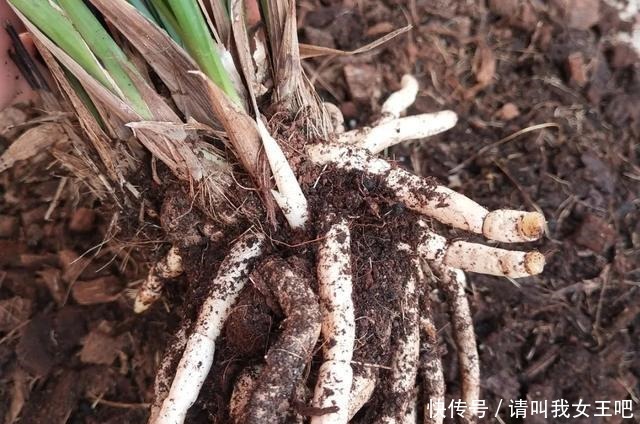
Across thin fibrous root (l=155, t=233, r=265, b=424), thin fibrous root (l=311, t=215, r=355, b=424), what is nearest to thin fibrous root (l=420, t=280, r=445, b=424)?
thin fibrous root (l=311, t=215, r=355, b=424)

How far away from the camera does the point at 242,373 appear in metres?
1.00

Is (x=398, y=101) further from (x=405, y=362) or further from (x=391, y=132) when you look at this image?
(x=405, y=362)

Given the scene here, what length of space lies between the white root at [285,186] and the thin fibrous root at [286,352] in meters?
0.10

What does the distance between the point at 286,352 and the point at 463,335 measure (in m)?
0.46

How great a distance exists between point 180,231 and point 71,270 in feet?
1.45

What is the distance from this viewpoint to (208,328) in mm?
1012

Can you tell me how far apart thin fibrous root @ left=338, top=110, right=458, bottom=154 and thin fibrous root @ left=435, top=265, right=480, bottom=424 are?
0.88 feet

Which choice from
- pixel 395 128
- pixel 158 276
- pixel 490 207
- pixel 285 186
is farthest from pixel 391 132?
pixel 158 276

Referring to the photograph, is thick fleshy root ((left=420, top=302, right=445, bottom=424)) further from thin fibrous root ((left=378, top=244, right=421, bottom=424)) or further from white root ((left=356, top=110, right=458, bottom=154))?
white root ((left=356, top=110, right=458, bottom=154))

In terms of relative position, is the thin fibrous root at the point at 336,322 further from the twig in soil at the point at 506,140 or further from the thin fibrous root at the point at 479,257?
the twig in soil at the point at 506,140

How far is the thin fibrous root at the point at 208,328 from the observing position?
97cm

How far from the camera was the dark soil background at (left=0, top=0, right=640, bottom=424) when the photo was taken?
1317 millimetres

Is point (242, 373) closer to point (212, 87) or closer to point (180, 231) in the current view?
point (180, 231)

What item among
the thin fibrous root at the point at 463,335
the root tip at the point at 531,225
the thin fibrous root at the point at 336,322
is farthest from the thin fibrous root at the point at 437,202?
the thin fibrous root at the point at 463,335
